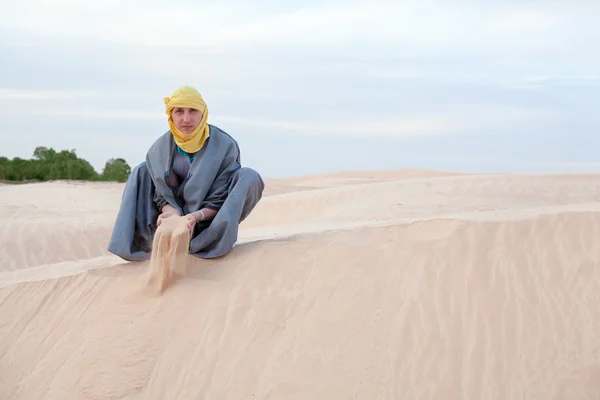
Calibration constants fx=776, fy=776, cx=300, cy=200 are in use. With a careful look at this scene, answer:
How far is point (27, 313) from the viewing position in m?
7.04

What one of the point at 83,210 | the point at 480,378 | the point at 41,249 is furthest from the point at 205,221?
the point at 83,210

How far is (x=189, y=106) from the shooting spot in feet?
20.9

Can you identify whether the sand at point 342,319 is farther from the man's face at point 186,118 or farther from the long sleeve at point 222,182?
the man's face at point 186,118

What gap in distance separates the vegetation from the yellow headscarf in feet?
87.6

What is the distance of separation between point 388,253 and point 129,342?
2198mm

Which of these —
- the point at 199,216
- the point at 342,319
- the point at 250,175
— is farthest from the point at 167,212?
the point at 342,319

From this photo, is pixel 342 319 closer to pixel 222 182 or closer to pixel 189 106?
pixel 222 182

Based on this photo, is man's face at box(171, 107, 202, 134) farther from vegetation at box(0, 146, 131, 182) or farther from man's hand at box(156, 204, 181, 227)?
vegetation at box(0, 146, 131, 182)

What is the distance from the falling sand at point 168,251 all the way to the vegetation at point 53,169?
88.0ft

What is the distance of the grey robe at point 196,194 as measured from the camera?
649 cm

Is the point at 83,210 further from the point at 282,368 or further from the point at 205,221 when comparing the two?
the point at 282,368

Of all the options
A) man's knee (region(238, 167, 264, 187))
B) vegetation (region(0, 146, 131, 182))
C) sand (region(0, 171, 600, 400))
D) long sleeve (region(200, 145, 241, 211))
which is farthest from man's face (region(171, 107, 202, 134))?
vegetation (region(0, 146, 131, 182))

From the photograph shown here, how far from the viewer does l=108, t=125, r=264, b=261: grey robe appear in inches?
256

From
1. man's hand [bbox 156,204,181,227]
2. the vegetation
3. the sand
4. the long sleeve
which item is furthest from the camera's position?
the vegetation
